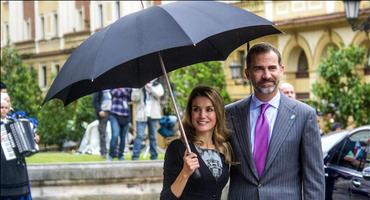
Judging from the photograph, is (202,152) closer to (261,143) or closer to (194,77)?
(261,143)

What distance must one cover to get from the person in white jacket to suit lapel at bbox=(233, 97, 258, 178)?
29.5 ft

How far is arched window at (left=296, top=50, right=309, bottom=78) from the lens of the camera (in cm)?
3638

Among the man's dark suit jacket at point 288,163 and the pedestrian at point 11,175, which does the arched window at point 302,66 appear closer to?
the pedestrian at point 11,175

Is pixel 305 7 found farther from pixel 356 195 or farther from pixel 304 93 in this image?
pixel 356 195

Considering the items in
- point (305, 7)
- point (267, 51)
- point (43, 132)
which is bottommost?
point (43, 132)

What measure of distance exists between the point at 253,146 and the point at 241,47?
939 inches

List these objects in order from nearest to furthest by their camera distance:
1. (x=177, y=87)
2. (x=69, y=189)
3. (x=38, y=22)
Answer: (x=69, y=189), (x=177, y=87), (x=38, y=22)

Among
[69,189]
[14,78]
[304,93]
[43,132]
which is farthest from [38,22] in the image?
[69,189]

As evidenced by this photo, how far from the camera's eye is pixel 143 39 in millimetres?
5652

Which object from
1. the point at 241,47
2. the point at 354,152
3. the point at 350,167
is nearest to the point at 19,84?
the point at 241,47

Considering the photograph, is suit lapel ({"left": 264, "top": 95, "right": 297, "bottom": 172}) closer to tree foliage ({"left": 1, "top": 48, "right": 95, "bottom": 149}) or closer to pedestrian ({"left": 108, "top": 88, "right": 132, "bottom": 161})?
pedestrian ({"left": 108, "top": 88, "right": 132, "bottom": 161})

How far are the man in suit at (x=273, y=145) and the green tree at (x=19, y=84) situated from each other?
33.4m

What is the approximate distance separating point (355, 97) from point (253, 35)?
1508 centimetres

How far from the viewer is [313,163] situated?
5.48 m
